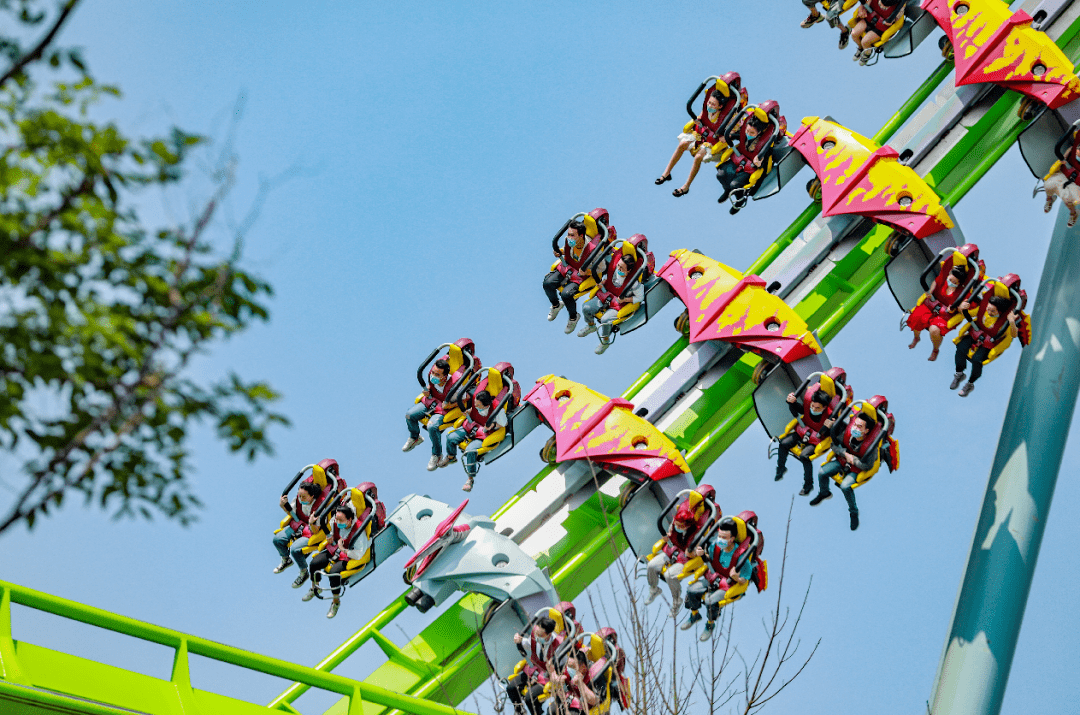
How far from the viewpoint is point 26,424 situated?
114 inches

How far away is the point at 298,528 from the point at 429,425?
4.59 ft

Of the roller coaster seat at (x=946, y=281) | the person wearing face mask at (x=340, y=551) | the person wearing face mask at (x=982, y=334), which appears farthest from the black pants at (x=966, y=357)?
the person wearing face mask at (x=340, y=551)

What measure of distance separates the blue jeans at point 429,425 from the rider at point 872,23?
617 cm

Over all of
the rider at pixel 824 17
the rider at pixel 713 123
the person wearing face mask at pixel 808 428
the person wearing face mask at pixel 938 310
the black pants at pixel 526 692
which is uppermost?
the rider at pixel 824 17

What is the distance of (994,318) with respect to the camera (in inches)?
419

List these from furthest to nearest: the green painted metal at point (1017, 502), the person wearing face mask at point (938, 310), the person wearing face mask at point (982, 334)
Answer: the person wearing face mask at point (938, 310)
the person wearing face mask at point (982, 334)
the green painted metal at point (1017, 502)

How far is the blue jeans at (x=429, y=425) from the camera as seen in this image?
10.9m

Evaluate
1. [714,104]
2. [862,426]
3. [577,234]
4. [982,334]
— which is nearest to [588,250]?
[577,234]

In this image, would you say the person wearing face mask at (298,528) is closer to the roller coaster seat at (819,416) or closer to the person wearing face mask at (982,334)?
the roller coaster seat at (819,416)

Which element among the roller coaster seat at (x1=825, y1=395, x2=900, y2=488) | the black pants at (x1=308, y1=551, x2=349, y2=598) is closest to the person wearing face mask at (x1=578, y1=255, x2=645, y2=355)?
the roller coaster seat at (x1=825, y1=395, x2=900, y2=488)

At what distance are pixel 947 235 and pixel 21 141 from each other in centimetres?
978

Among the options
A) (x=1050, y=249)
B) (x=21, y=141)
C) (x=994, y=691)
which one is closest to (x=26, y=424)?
A: (x=21, y=141)

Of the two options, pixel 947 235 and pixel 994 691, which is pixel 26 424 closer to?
pixel 994 691

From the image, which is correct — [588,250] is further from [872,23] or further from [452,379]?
[872,23]
